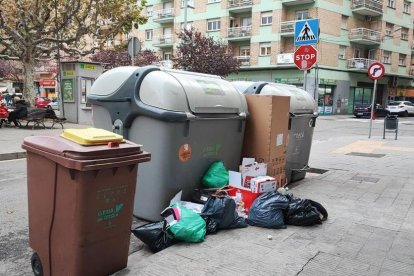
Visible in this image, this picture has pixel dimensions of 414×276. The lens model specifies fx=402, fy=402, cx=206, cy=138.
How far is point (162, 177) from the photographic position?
4.23 m

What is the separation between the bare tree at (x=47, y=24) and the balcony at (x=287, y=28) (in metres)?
19.1

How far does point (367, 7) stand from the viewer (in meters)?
38.7

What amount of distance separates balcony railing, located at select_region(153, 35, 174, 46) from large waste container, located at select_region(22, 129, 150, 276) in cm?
4344

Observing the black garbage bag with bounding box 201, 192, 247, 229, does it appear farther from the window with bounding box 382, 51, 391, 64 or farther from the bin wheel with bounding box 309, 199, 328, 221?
the window with bounding box 382, 51, 391, 64

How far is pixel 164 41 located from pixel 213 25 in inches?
285

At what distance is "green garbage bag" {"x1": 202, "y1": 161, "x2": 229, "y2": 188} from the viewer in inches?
186

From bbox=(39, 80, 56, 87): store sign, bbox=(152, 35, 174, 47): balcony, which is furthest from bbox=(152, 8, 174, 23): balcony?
bbox=(39, 80, 56, 87): store sign

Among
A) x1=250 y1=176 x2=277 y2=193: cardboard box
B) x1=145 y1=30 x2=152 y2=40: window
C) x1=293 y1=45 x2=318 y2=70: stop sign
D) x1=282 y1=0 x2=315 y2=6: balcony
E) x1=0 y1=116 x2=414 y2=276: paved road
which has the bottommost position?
x1=0 y1=116 x2=414 y2=276: paved road

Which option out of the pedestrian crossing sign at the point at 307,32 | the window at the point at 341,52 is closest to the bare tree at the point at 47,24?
the pedestrian crossing sign at the point at 307,32

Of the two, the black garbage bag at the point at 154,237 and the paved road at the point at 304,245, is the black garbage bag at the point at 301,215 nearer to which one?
the paved road at the point at 304,245

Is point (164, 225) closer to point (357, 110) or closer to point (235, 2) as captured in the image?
point (357, 110)

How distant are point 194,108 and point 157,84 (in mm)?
493

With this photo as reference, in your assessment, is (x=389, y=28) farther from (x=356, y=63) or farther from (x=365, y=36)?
(x=356, y=63)

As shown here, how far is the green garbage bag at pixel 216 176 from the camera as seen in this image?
4.73m
